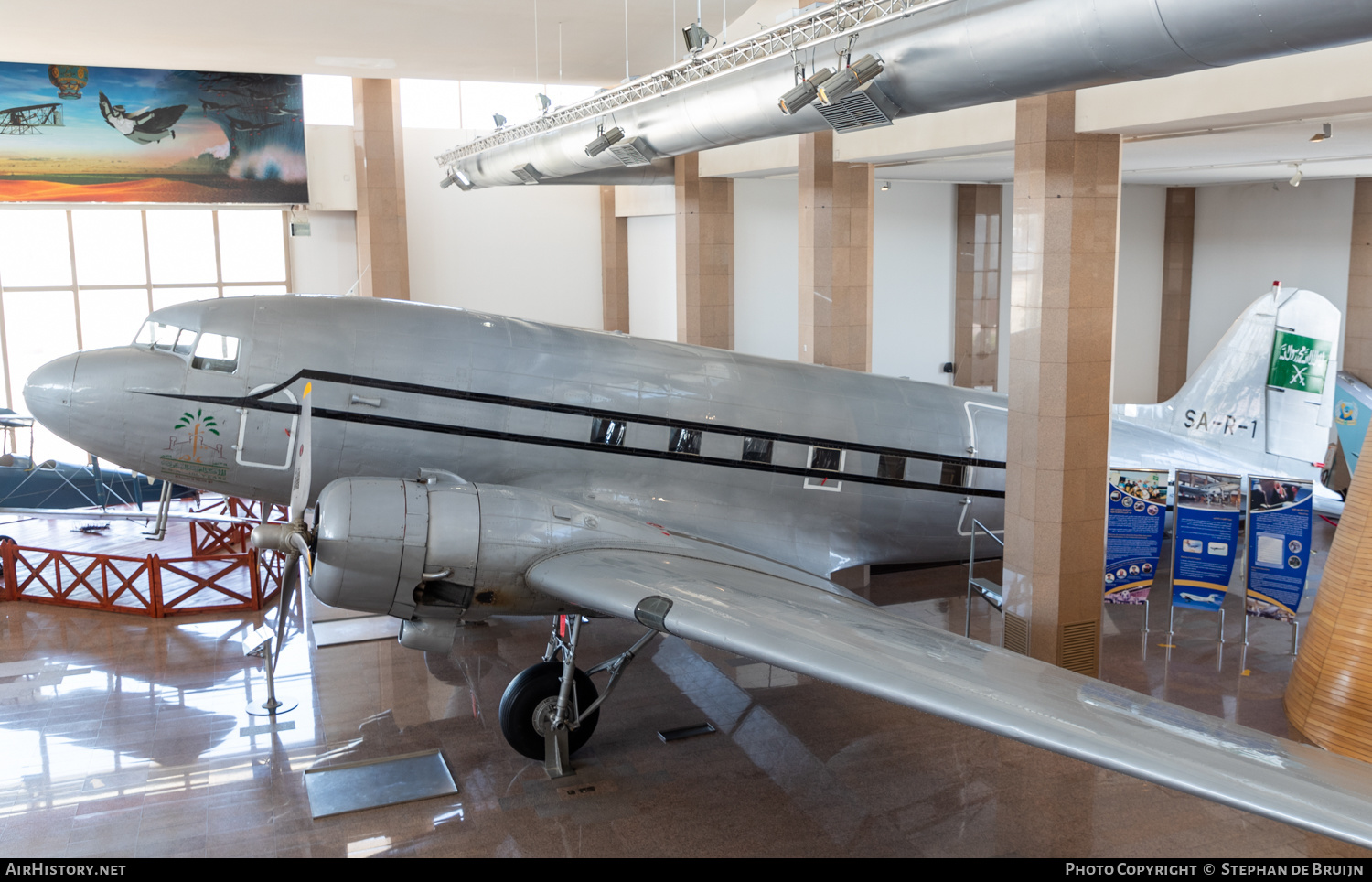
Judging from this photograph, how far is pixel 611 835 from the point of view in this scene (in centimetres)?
870

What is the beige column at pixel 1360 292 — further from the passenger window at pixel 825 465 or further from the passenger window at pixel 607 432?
the passenger window at pixel 607 432

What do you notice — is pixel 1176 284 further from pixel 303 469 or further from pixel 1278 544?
pixel 303 469

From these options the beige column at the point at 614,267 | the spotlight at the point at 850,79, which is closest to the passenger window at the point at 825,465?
the spotlight at the point at 850,79

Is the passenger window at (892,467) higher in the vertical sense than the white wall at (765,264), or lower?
lower

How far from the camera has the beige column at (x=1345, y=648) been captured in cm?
998

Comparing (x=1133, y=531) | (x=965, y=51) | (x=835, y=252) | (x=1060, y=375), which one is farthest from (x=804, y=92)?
(x=1133, y=531)

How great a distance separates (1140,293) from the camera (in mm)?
27859

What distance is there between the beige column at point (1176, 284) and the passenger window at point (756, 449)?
63.7ft

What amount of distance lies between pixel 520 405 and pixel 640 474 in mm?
1723

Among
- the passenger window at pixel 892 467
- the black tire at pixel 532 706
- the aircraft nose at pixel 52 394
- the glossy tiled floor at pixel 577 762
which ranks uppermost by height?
the aircraft nose at pixel 52 394

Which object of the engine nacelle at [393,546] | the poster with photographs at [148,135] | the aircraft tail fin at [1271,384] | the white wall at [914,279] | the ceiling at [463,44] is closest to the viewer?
the engine nacelle at [393,546]

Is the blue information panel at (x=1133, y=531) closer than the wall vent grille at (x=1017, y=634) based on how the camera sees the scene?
No
